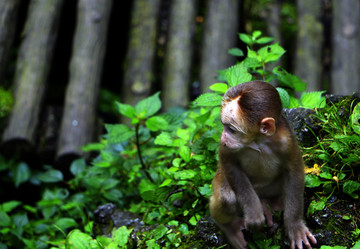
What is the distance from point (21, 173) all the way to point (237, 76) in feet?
12.2

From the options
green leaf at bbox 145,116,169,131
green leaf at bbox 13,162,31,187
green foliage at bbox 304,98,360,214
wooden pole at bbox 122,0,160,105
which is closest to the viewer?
green foliage at bbox 304,98,360,214

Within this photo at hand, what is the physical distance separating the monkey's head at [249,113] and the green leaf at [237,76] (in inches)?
24.1

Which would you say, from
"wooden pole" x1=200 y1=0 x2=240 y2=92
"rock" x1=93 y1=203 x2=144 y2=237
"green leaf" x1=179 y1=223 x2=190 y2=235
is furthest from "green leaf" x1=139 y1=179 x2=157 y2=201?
"wooden pole" x1=200 y1=0 x2=240 y2=92

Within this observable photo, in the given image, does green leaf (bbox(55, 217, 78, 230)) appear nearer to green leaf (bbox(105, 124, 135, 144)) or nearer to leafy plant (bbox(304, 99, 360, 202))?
green leaf (bbox(105, 124, 135, 144))

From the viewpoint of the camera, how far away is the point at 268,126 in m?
2.66

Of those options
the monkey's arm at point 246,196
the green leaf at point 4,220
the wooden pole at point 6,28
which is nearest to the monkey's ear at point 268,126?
the monkey's arm at point 246,196

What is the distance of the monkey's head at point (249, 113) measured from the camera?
262 cm

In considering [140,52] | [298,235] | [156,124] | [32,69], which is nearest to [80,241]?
[156,124]

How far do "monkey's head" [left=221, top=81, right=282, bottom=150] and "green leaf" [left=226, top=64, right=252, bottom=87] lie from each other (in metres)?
0.61

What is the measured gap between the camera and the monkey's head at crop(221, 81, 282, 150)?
262 cm

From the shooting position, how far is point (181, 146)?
3.70 m

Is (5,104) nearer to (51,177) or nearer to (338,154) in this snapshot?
(51,177)

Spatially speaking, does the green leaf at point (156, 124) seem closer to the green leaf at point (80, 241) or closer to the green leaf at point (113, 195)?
the green leaf at point (113, 195)

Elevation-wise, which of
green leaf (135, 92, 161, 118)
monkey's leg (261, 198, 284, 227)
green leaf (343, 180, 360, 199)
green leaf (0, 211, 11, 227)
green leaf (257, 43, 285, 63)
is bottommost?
green leaf (0, 211, 11, 227)
